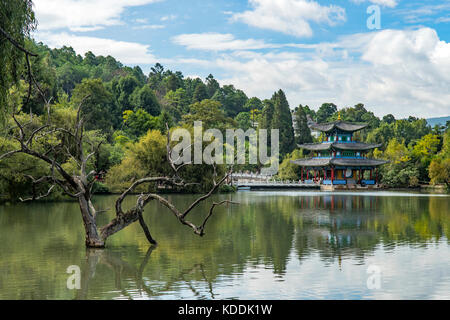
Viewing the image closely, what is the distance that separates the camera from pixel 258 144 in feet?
194

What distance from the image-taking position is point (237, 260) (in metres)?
10.6

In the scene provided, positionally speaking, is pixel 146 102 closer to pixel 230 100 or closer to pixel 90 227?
pixel 230 100

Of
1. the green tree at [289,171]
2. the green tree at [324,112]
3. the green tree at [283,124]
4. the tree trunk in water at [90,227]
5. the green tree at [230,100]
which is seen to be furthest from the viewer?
the green tree at [324,112]

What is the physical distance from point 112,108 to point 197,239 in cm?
5122

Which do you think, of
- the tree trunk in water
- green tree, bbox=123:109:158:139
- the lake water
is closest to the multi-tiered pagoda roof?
green tree, bbox=123:109:158:139

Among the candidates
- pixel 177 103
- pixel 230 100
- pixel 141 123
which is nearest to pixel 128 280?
pixel 141 123

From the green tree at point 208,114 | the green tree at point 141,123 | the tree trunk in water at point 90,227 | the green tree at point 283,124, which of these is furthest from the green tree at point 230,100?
the tree trunk in water at point 90,227

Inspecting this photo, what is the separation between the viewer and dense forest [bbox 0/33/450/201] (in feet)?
71.8

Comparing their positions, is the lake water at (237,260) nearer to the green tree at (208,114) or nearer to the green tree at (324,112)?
the green tree at (208,114)

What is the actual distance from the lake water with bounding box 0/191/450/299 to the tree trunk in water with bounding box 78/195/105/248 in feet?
0.86

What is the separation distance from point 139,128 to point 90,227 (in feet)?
127

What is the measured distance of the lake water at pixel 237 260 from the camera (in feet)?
26.9

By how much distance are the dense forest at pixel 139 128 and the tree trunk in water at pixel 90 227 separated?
7.24 feet
